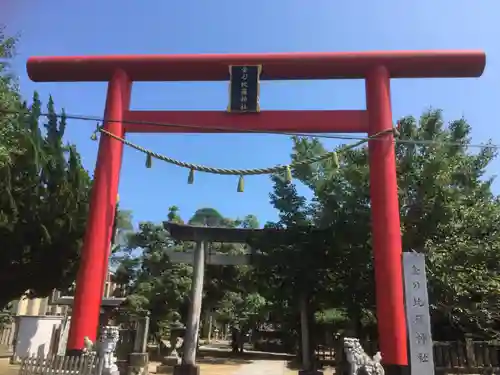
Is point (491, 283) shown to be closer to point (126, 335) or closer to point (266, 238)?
point (266, 238)

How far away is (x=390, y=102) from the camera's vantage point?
924 centimetres

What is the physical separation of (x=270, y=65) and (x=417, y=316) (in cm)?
570

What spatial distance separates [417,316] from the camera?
6734 mm

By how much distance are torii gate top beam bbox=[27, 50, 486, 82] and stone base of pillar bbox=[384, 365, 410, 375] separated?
19.0 ft

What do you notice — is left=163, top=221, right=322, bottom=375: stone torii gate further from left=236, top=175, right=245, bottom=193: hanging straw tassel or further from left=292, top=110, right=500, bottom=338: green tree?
left=236, top=175, right=245, bottom=193: hanging straw tassel

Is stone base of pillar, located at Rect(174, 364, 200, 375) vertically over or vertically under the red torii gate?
under

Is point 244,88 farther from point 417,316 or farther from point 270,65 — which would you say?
point 417,316

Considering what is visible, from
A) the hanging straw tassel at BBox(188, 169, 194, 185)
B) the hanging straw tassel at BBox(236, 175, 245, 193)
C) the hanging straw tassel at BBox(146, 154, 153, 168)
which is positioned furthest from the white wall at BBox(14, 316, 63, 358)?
the hanging straw tassel at BBox(236, 175, 245, 193)

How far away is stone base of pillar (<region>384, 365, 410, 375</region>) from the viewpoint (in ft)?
24.3

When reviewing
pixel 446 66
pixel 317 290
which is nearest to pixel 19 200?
pixel 317 290

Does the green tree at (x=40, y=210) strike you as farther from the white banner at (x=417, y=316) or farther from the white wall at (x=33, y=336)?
the white banner at (x=417, y=316)

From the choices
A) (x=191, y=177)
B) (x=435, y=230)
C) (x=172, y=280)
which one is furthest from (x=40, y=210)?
(x=435, y=230)

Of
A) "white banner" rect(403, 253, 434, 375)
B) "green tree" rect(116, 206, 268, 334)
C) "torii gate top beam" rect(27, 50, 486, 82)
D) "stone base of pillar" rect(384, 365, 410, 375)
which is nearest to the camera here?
"white banner" rect(403, 253, 434, 375)

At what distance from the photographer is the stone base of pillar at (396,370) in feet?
24.3
